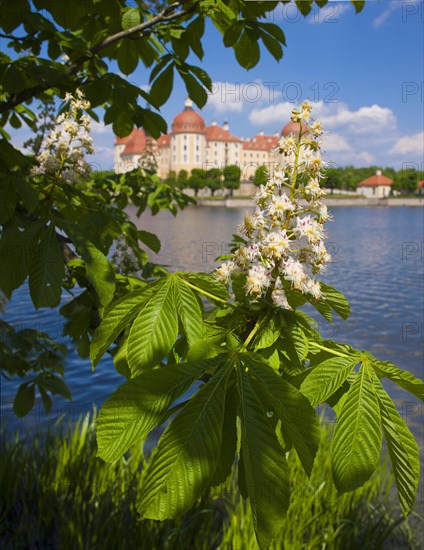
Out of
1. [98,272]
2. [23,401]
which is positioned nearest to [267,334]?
[98,272]

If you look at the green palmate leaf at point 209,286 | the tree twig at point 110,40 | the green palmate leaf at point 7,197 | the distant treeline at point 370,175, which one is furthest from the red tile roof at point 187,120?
the green palmate leaf at point 209,286

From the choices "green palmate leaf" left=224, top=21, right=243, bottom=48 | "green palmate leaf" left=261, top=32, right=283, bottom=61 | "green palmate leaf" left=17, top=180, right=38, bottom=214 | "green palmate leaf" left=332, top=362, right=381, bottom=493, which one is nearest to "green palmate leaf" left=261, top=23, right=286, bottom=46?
"green palmate leaf" left=261, top=32, right=283, bottom=61

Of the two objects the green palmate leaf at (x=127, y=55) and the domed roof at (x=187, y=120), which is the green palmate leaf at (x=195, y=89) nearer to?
the green palmate leaf at (x=127, y=55)

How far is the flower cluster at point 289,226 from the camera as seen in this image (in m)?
1.38

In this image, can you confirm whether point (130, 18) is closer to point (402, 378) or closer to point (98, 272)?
point (98, 272)

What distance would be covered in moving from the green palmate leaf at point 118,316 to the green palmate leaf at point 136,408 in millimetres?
312

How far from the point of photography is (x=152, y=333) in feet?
4.02

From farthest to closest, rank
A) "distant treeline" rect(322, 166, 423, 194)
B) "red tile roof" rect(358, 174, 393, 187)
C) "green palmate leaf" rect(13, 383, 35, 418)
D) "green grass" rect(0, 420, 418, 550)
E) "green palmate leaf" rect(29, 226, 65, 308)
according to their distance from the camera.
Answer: "red tile roof" rect(358, 174, 393, 187), "distant treeline" rect(322, 166, 423, 194), "green grass" rect(0, 420, 418, 550), "green palmate leaf" rect(13, 383, 35, 418), "green palmate leaf" rect(29, 226, 65, 308)

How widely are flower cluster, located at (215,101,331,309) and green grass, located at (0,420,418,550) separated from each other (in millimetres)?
3216

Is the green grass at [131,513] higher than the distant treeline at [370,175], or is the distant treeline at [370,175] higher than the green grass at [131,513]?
the distant treeline at [370,175]

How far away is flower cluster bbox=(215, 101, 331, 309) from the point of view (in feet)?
4.54

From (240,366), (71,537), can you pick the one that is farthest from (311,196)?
(71,537)

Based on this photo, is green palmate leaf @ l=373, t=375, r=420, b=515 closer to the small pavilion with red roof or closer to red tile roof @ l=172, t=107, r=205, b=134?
red tile roof @ l=172, t=107, r=205, b=134

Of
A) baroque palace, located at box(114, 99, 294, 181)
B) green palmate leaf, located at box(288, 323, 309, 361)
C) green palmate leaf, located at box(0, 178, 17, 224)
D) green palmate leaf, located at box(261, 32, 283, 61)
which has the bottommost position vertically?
green palmate leaf, located at box(288, 323, 309, 361)
